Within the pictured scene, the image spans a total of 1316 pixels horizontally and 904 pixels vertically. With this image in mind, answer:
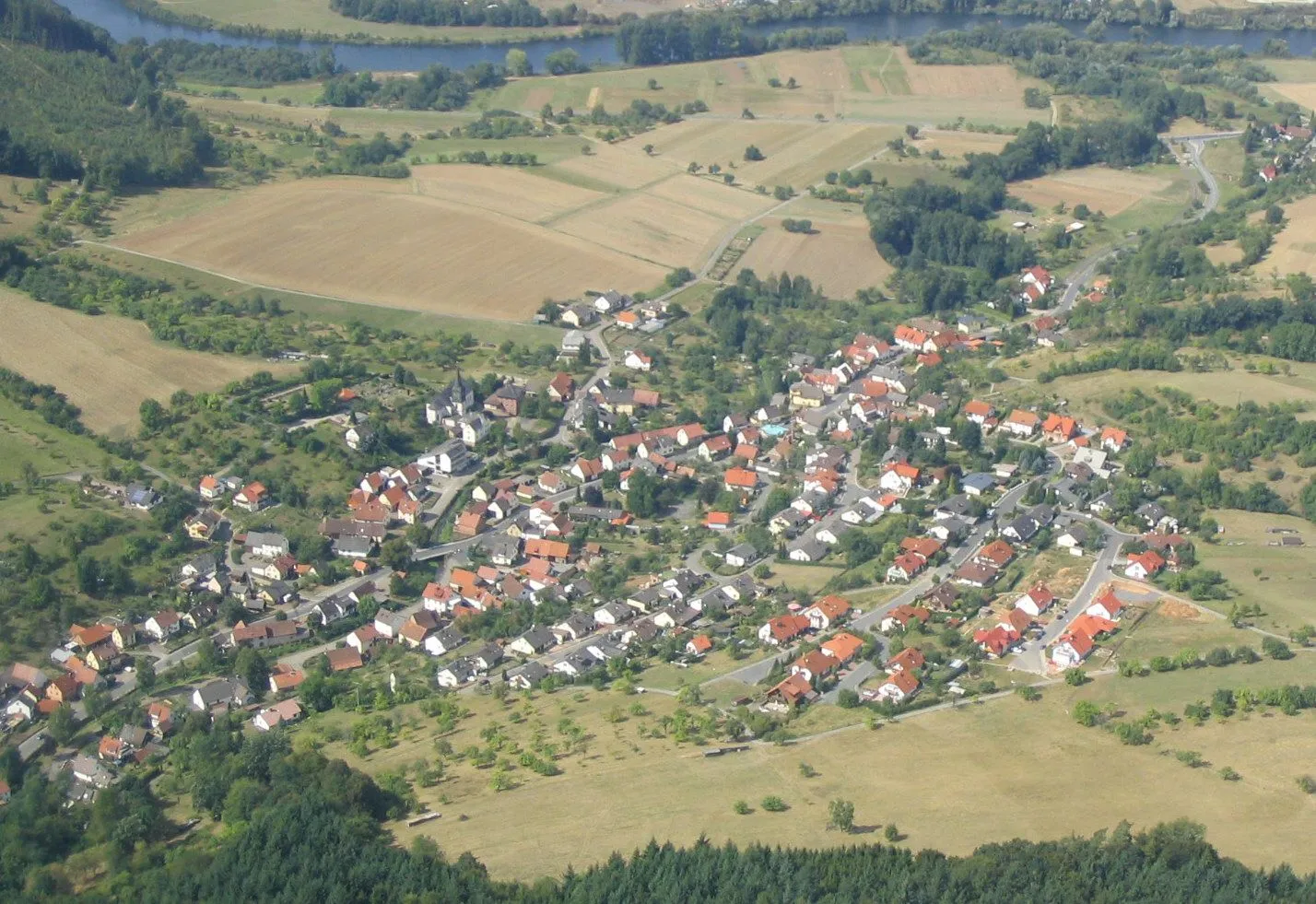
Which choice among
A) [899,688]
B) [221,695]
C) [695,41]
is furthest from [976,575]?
[695,41]

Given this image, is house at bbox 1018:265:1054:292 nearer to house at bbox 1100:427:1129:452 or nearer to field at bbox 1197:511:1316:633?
house at bbox 1100:427:1129:452

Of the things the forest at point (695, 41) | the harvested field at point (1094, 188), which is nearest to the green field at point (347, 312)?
the harvested field at point (1094, 188)

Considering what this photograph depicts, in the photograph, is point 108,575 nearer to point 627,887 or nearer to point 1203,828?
point 627,887

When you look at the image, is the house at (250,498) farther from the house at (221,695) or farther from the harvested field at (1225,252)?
the harvested field at (1225,252)

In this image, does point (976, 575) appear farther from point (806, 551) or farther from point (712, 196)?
point (712, 196)

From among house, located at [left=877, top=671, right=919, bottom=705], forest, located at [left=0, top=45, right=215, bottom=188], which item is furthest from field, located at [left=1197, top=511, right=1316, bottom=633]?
forest, located at [left=0, top=45, right=215, bottom=188]

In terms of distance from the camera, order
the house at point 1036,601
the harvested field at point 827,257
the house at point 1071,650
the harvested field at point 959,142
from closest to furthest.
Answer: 1. the house at point 1071,650
2. the house at point 1036,601
3. the harvested field at point 827,257
4. the harvested field at point 959,142
